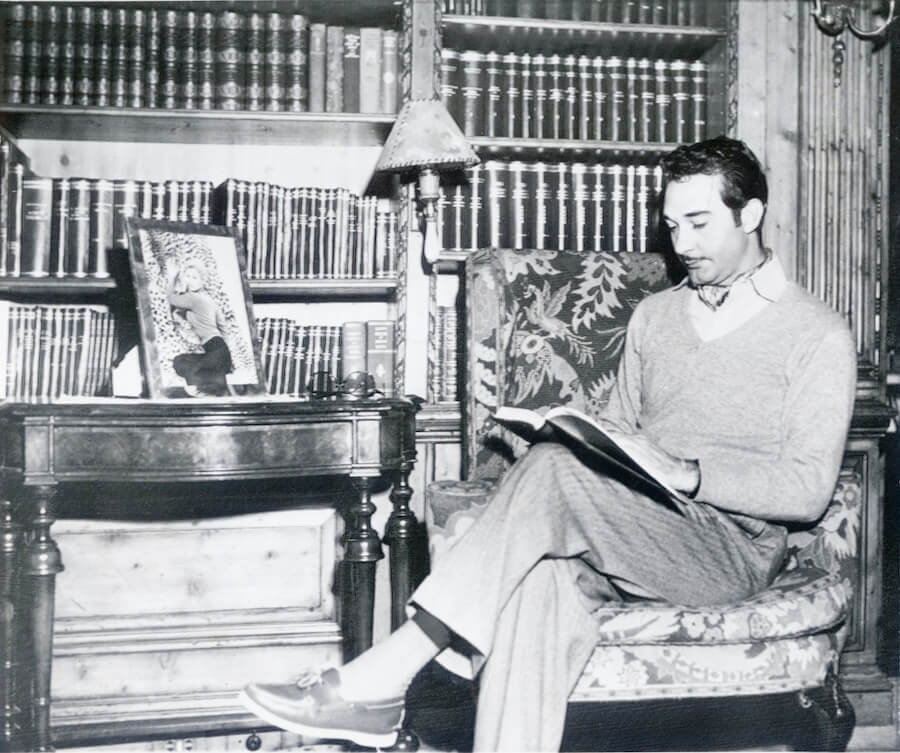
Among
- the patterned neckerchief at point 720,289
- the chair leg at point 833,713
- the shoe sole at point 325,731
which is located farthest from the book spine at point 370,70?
the chair leg at point 833,713

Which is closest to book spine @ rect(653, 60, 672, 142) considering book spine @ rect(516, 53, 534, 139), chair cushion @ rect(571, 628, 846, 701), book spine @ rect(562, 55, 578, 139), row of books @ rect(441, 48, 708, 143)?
row of books @ rect(441, 48, 708, 143)

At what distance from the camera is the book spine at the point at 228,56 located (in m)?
2.11

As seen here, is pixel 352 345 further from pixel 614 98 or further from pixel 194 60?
Answer: pixel 614 98

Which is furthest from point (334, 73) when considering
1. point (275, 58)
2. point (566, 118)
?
point (566, 118)

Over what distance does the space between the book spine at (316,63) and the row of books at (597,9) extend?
12.8 inches

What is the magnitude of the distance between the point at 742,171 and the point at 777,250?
1.91 feet

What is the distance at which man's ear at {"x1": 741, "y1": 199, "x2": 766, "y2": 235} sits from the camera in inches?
66.0

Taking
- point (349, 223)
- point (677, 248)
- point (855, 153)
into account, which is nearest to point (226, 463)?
point (349, 223)

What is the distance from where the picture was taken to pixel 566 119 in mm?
2252

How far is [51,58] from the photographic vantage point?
2.05 meters

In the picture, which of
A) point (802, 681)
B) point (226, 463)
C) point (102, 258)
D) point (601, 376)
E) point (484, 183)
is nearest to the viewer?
point (802, 681)

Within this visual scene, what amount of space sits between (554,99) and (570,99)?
0.15 feet

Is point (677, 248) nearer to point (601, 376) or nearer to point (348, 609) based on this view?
point (601, 376)

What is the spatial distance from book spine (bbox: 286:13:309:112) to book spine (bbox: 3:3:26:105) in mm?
619
